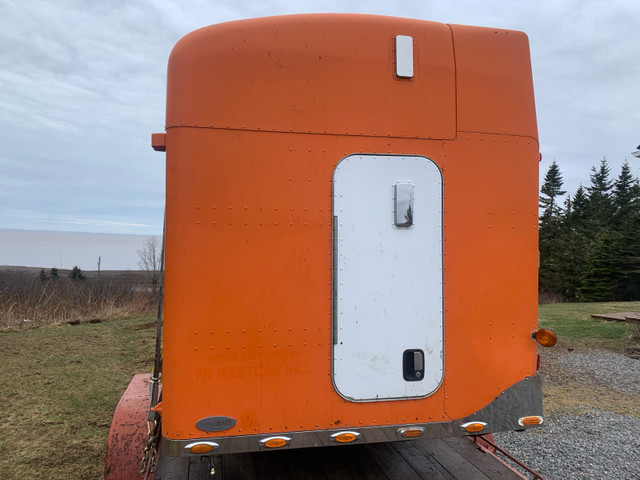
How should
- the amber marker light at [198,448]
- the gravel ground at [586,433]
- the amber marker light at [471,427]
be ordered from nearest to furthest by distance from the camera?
the amber marker light at [198,448]
the amber marker light at [471,427]
the gravel ground at [586,433]

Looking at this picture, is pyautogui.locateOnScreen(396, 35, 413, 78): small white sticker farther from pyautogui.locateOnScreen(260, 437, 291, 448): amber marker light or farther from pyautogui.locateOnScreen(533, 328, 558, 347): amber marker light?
pyautogui.locateOnScreen(260, 437, 291, 448): amber marker light

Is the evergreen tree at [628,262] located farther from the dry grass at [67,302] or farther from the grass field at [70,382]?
the dry grass at [67,302]

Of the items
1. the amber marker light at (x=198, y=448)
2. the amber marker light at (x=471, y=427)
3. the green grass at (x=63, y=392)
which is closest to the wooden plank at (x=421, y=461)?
the amber marker light at (x=471, y=427)

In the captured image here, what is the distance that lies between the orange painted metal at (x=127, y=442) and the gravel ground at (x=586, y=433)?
4251 millimetres

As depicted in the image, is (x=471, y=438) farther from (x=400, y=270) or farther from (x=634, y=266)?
(x=634, y=266)

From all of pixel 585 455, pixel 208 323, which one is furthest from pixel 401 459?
pixel 585 455

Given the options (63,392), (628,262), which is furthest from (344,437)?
(628,262)

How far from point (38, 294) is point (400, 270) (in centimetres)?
1656

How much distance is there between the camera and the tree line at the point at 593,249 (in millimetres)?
31906

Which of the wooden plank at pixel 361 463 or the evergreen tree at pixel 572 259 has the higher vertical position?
the evergreen tree at pixel 572 259

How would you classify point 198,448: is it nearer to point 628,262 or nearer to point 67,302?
point 67,302

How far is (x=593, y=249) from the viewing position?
33.8 metres

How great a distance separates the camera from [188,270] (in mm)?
2434

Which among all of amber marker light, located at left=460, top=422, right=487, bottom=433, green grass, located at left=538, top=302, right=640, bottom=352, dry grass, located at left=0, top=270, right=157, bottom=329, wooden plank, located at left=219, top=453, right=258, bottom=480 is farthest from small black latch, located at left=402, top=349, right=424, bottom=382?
dry grass, located at left=0, top=270, right=157, bottom=329
